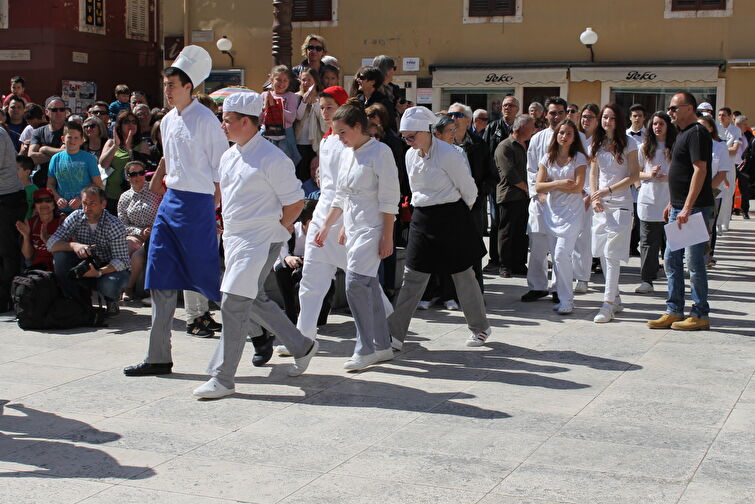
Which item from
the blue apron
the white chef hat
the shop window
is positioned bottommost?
the blue apron

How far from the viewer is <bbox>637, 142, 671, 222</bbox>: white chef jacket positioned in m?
10.5

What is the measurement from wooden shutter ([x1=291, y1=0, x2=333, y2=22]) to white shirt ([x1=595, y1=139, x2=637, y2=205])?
20.5 m

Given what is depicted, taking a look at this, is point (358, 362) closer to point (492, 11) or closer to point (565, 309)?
point (565, 309)

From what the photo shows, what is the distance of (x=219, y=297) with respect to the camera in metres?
7.02

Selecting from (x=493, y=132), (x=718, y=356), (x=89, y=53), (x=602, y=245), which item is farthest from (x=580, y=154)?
(x=89, y=53)

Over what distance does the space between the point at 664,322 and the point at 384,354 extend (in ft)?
8.74

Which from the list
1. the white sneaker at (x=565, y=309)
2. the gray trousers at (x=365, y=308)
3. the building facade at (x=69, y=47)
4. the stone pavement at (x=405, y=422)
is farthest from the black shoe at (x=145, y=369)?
the building facade at (x=69, y=47)

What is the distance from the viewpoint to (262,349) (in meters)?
7.40

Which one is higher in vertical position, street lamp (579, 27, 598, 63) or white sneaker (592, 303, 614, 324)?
street lamp (579, 27, 598, 63)

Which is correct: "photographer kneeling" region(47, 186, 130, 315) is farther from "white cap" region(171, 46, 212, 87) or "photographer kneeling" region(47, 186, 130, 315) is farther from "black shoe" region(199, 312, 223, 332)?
"white cap" region(171, 46, 212, 87)

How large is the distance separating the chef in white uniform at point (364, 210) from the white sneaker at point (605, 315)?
2507 mm

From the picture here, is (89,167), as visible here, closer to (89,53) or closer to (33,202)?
(33,202)

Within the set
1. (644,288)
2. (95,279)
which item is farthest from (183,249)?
(644,288)

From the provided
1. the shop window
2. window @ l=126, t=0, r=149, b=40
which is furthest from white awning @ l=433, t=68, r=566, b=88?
window @ l=126, t=0, r=149, b=40
